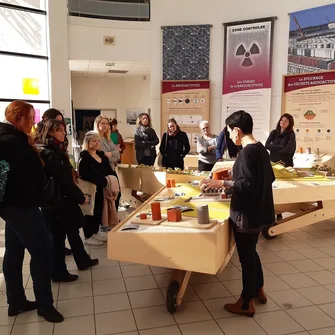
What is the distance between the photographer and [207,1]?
6.94 meters

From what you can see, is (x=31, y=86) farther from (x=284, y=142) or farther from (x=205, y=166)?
(x=284, y=142)

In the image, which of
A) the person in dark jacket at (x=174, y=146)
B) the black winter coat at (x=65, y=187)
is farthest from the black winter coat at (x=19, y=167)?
the person in dark jacket at (x=174, y=146)

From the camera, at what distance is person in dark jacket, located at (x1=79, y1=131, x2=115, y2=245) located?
11.8ft

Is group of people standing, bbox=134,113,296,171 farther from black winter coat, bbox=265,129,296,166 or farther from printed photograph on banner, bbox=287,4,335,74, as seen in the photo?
printed photograph on banner, bbox=287,4,335,74

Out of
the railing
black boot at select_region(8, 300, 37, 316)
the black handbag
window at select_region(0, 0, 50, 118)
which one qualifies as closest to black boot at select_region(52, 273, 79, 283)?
black boot at select_region(8, 300, 37, 316)

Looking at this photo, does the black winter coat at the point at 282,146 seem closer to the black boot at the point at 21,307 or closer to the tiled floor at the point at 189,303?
the tiled floor at the point at 189,303

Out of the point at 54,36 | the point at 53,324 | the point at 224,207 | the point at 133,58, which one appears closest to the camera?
the point at 53,324

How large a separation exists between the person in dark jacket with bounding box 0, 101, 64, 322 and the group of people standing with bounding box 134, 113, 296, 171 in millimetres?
2856

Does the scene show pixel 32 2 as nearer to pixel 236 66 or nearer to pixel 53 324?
pixel 236 66

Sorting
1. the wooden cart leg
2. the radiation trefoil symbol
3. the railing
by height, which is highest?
the railing

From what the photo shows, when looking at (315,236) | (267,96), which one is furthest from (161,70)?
(315,236)

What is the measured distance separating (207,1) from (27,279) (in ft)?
19.9

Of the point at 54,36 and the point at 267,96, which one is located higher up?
the point at 54,36

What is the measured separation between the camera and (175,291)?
249cm
